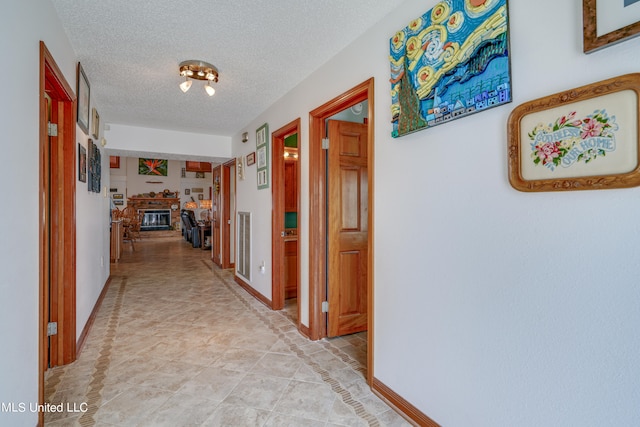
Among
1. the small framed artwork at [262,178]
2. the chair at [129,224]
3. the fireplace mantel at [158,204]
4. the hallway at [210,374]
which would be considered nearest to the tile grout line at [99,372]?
the hallway at [210,374]

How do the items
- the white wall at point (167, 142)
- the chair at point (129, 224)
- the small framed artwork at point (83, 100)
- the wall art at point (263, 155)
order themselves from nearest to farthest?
the small framed artwork at point (83, 100), the wall art at point (263, 155), the white wall at point (167, 142), the chair at point (129, 224)

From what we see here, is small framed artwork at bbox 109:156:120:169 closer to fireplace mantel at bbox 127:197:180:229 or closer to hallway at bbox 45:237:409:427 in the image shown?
fireplace mantel at bbox 127:197:180:229

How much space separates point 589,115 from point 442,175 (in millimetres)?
617

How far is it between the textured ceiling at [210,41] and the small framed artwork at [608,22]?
3.59ft

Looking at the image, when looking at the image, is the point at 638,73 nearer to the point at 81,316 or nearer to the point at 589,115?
the point at 589,115

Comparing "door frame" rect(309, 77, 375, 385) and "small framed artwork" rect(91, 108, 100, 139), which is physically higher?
"small framed artwork" rect(91, 108, 100, 139)

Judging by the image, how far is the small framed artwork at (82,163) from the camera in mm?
2572

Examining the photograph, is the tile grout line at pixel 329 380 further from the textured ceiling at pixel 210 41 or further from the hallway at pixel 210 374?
the textured ceiling at pixel 210 41

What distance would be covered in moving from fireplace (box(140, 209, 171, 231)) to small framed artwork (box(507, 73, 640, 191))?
46.1 feet

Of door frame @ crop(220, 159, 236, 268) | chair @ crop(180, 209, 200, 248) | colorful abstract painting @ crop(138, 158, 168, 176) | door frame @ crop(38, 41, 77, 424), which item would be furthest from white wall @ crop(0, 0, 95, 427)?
colorful abstract painting @ crop(138, 158, 168, 176)

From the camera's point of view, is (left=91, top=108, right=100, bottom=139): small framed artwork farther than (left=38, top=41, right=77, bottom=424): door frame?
Yes

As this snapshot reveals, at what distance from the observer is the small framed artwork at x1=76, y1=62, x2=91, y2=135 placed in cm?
248

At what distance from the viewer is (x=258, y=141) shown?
399 centimetres

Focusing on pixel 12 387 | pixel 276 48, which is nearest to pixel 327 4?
pixel 276 48
